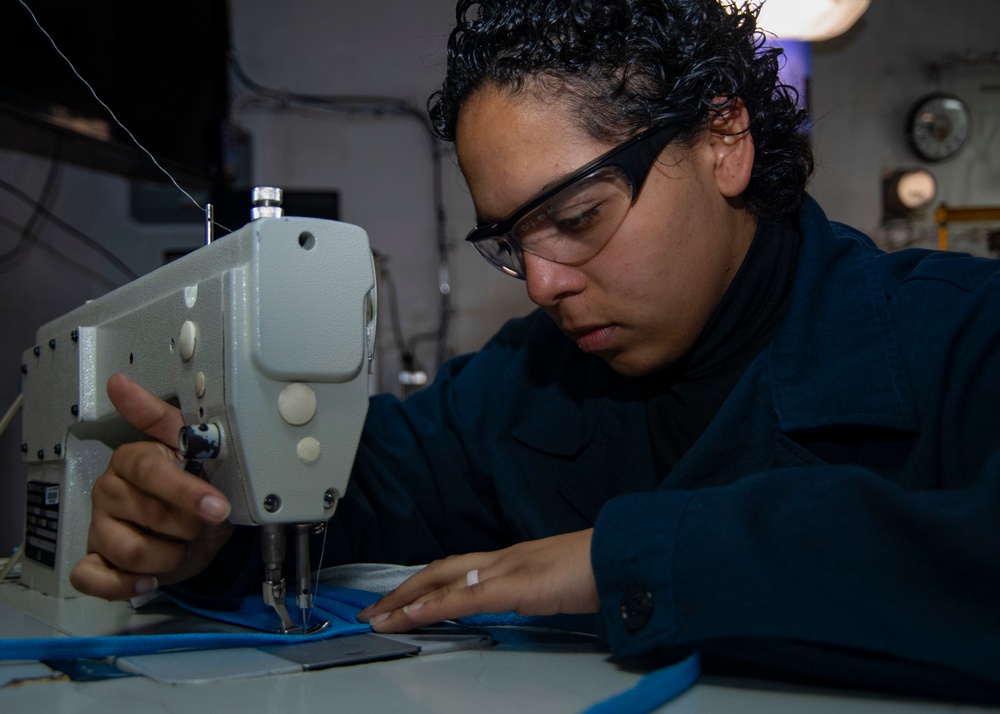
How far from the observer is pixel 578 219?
100 cm

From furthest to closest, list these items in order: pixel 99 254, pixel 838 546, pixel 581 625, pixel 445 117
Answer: pixel 99 254 → pixel 445 117 → pixel 581 625 → pixel 838 546

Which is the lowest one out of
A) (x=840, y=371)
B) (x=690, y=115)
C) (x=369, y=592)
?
(x=369, y=592)

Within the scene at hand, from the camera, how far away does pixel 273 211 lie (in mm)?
803

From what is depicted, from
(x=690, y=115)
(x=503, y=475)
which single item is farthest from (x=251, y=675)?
(x=690, y=115)

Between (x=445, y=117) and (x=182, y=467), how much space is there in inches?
25.5

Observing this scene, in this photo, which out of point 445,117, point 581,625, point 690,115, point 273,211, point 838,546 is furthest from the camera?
point 445,117

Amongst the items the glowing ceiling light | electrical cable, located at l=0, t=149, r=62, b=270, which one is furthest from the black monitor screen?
the glowing ceiling light

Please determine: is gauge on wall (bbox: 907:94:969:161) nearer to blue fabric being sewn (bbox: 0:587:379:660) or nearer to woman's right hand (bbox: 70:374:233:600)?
blue fabric being sewn (bbox: 0:587:379:660)

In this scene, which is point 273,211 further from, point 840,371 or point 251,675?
point 840,371

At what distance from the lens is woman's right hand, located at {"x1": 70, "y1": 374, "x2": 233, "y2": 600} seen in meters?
0.83

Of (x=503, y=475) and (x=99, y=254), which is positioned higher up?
(x=99, y=254)

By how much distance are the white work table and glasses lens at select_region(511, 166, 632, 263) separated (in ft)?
1.60

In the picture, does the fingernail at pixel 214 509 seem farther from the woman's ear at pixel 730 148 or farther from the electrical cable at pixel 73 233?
the electrical cable at pixel 73 233

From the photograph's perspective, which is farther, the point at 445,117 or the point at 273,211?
the point at 445,117
